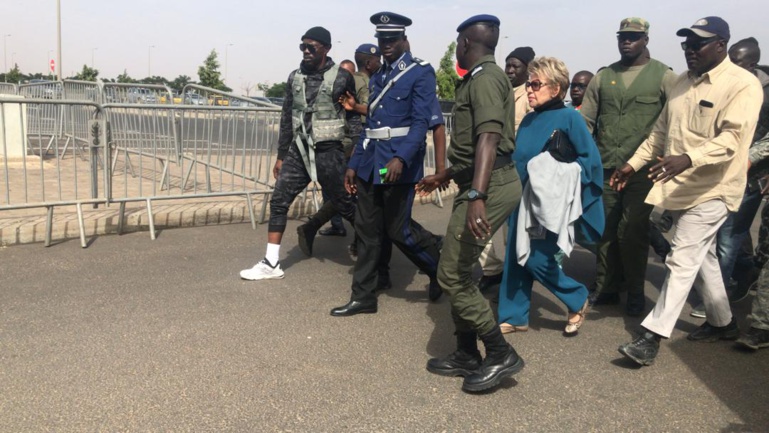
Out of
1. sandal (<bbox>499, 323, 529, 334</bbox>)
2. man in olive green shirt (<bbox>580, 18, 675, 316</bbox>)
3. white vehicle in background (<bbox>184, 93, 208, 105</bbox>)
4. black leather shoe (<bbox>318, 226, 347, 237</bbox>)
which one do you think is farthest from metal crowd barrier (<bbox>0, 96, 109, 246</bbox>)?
man in olive green shirt (<bbox>580, 18, 675, 316</bbox>)

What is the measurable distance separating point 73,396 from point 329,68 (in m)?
3.14

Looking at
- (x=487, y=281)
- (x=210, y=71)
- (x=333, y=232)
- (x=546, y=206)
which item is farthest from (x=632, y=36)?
(x=210, y=71)

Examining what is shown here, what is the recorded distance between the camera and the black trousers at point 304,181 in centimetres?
557

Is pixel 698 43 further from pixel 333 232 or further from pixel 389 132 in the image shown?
pixel 333 232

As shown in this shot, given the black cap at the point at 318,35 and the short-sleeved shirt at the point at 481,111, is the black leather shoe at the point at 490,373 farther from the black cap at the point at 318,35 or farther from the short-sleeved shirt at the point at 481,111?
the black cap at the point at 318,35

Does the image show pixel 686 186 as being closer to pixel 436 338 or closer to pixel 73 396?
pixel 436 338

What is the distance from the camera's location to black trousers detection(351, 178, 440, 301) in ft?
15.3

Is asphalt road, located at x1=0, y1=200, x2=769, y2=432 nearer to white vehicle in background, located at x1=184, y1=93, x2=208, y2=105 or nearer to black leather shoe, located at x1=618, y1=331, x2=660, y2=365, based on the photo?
black leather shoe, located at x1=618, y1=331, x2=660, y2=365

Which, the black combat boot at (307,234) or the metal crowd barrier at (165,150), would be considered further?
the metal crowd barrier at (165,150)

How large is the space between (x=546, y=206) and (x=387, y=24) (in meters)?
1.52

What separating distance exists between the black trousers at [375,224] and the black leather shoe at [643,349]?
1593 mm

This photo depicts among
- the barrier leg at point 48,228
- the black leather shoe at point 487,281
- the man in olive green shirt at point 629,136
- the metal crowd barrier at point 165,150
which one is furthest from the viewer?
the metal crowd barrier at point 165,150

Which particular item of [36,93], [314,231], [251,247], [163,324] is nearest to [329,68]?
[314,231]

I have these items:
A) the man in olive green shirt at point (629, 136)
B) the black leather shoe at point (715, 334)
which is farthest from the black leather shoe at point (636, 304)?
the black leather shoe at point (715, 334)
